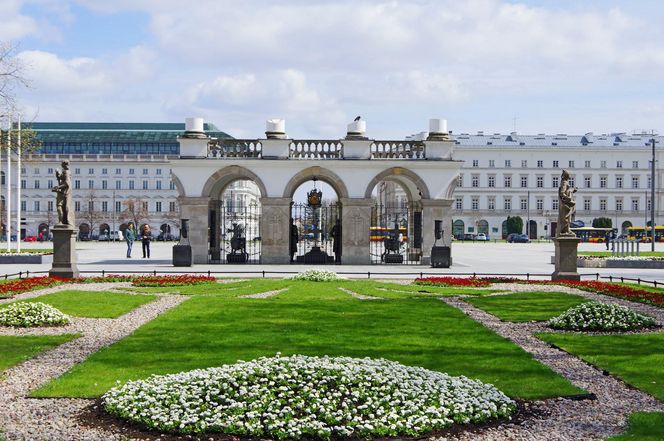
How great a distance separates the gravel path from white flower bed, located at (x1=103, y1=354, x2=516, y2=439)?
1.99 ft

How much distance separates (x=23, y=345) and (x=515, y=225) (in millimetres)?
106532

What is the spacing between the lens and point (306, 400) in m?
10.0

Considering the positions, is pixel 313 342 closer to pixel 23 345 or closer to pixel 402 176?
pixel 23 345

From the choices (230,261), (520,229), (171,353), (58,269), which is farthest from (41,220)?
(171,353)

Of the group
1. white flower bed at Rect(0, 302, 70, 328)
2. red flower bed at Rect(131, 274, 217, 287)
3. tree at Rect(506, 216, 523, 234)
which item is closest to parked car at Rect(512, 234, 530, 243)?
tree at Rect(506, 216, 523, 234)

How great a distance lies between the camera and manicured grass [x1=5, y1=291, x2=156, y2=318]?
19578 millimetres

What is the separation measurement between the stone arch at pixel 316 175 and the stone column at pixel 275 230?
0.59 meters

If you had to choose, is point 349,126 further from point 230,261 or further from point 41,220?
point 41,220

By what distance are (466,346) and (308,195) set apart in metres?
27.0

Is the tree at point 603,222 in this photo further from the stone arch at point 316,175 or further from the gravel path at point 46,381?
the gravel path at point 46,381

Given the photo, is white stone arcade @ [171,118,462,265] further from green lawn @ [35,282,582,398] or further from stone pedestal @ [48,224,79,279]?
green lawn @ [35,282,582,398]

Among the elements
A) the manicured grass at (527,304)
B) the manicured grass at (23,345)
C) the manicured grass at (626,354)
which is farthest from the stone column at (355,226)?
the manicured grass at (23,345)

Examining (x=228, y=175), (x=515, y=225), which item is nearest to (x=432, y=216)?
(x=228, y=175)

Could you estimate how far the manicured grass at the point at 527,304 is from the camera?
19734 mm
